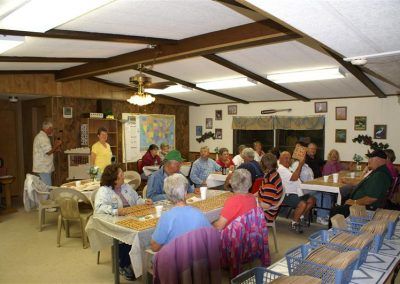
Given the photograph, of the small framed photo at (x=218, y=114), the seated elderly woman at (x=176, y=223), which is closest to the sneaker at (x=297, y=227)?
the seated elderly woman at (x=176, y=223)

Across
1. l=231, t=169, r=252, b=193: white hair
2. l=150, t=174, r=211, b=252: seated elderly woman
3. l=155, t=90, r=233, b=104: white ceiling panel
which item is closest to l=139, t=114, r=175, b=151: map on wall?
l=155, t=90, r=233, b=104: white ceiling panel

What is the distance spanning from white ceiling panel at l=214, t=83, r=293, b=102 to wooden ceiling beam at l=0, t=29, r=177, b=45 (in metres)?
3.23

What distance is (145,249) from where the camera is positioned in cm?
263

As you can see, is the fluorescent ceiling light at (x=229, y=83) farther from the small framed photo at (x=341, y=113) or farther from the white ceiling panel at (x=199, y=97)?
the small framed photo at (x=341, y=113)

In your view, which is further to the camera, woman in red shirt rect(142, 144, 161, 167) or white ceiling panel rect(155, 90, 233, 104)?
white ceiling panel rect(155, 90, 233, 104)

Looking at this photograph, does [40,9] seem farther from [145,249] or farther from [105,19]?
[145,249]

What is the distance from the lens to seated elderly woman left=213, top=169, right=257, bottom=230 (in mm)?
2666

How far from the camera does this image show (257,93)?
25.2 feet

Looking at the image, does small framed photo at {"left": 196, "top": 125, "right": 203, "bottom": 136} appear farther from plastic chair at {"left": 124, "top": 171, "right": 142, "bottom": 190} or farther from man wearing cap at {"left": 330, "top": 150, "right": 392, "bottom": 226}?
man wearing cap at {"left": 330, "top": 150, "right": 392, "bottom": 226}

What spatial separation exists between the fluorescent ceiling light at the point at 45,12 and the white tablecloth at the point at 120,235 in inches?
65.1

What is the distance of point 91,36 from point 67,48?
0.89 metres

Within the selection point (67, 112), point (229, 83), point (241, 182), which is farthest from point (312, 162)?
point (67, 112)

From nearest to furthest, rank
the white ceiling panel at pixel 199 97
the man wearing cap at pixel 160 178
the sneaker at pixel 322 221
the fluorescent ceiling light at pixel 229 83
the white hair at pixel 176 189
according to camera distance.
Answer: the white hair at pixel 176 189 < the man wearing cap at pixel 160 178 < the sneaker at pixel 322 221 < the fluorescent ceiling light at pixel 229 83 < the white ceiling panel at pixel 199 97

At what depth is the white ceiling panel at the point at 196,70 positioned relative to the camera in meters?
5.76
